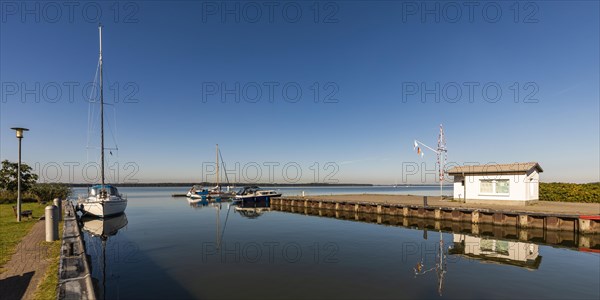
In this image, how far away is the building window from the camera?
33125mm

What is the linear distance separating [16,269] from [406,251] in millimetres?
19130

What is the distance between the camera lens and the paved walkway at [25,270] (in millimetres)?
8688

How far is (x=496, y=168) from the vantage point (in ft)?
110

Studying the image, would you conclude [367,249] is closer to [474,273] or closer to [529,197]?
[474,273]

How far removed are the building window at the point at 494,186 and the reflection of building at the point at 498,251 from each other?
12544mm

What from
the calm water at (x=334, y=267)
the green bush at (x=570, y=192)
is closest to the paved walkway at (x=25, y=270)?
the calm water at (x=334, y=267)

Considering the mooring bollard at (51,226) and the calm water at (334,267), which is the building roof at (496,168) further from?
the mooring bollard at (51,226)

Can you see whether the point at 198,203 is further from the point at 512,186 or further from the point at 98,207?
the point at 512,186

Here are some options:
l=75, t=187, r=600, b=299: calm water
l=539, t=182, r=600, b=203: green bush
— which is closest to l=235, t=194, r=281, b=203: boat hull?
l=75, t=187, r=600, b=299: calm water

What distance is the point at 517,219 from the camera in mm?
27125


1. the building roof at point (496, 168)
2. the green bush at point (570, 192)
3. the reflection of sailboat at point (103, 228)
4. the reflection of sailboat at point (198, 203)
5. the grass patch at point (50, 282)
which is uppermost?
the building roof at point (496, 168)

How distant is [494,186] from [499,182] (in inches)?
29.9

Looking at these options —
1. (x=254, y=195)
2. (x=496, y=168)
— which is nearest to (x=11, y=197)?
(x=254, y=195)

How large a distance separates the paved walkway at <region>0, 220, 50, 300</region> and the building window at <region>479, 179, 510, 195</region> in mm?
38163
